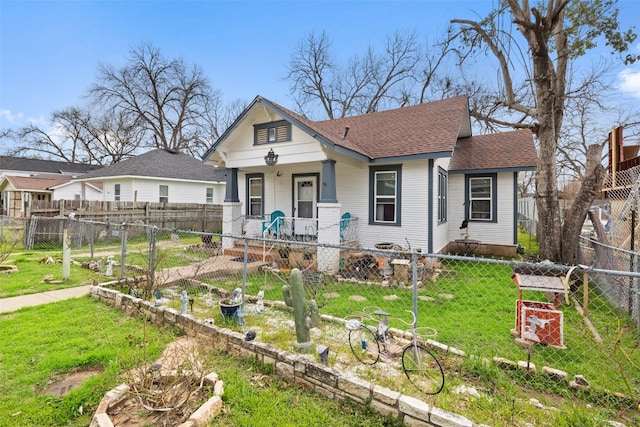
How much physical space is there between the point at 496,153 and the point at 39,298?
1377 cm

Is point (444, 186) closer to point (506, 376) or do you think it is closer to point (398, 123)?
point (398, 123)

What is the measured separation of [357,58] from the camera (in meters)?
25.9

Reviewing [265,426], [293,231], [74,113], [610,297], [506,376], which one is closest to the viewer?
[265,426]

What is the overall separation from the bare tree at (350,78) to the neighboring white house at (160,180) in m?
11.6

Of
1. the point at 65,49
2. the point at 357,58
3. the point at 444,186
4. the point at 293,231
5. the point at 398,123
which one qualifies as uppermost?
the point at 357,58

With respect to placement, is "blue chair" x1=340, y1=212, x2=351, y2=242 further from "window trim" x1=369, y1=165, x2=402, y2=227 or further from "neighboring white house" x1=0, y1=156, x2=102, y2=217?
"neighboring white house" x1=0, y1=156, x2=102, y2=217

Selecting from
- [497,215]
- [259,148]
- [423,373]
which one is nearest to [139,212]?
[259,148]

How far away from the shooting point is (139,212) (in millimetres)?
14797

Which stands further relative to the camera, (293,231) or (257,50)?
(257,50)

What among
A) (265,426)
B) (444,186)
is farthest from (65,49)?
(265,426)

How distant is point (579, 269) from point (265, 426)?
2.93m

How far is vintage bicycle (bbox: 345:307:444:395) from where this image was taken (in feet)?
9.59

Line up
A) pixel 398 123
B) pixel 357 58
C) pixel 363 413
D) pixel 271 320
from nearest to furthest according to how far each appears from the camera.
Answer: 1. pixel 363 413
2. pixel 271 320
3. pixel 398 123
4. pixel 357 58

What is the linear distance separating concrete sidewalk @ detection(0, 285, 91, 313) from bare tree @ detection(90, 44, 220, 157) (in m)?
29.2
